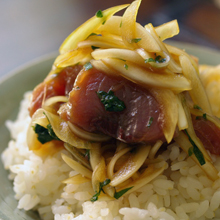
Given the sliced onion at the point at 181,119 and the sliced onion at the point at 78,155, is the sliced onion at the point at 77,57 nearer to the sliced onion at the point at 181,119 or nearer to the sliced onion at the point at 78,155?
the sliced onion at the point at 78,155

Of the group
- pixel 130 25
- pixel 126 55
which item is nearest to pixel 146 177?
pixel 126 55

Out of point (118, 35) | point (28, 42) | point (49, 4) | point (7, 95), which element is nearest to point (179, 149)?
point (118, 35)

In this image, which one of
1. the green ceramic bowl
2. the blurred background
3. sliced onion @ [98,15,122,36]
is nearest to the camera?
sliced onion @ [98,15,122,36]

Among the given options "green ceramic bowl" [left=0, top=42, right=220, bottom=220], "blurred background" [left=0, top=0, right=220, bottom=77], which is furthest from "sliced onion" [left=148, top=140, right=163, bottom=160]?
"blurred background" [left=0, top=0, right=220, bottom=77]

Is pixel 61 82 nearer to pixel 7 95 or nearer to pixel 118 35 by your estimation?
pixel 118 35

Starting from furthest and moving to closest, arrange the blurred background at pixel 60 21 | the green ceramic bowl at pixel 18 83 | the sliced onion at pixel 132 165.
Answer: the blurred background at pixel 60 21
the green ceramic bowl at pixel 18 83
the sliced onion at pixel 132 165

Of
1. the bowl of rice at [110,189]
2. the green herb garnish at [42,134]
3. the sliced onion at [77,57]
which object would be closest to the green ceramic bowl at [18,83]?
the bowl of rice at [110,189]

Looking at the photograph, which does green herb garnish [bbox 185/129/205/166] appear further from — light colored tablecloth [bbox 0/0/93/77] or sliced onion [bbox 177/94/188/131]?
light colored tablecloth [bbox 0/0/93/77]
